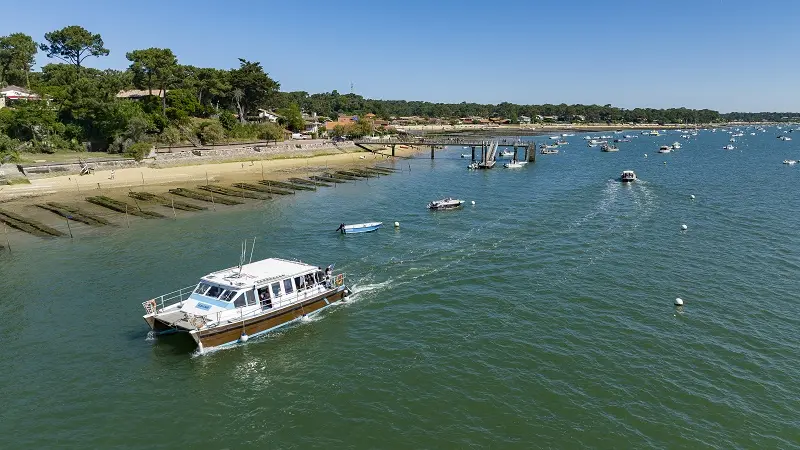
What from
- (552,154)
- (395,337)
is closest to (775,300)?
(395,337)

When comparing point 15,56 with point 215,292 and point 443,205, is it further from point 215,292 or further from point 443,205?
point 215,292

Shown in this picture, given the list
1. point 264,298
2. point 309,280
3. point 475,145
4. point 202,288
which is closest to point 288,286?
point 309,280

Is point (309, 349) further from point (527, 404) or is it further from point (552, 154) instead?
point (552, 154)

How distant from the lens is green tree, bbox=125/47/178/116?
108375 millimetres

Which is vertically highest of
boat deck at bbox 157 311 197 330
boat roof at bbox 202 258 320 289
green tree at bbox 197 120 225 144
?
green tree at bbox 197 120 225 144

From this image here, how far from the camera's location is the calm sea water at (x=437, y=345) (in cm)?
2306

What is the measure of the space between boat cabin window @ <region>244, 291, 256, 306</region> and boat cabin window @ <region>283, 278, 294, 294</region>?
2274mm

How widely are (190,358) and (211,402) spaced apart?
493cm

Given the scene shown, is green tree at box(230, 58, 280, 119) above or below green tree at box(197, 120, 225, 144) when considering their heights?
above

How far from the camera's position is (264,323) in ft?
103

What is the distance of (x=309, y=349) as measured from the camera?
3017 cm

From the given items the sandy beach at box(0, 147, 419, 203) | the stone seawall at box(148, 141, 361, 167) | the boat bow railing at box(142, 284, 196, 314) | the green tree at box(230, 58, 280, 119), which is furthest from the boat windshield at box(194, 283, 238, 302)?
the green tree at box(230, 58, 280, 119)

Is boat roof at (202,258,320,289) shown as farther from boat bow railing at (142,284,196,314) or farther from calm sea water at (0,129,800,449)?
calm sea water at (0,129,800,449)

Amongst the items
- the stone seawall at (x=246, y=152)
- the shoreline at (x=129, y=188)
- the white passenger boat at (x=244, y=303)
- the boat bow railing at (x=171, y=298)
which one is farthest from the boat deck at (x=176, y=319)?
the stone seawall at (x=246, y=152)
